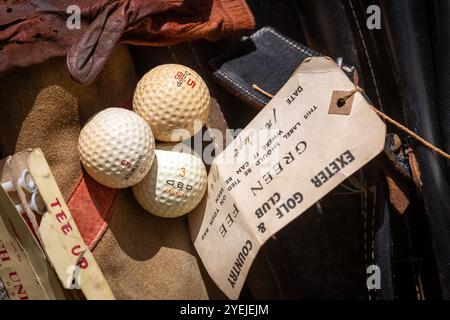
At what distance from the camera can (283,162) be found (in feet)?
3.13

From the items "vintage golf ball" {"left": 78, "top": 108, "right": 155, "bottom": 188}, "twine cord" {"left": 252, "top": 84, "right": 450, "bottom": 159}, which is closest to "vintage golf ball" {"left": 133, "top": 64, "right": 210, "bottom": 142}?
"vintage golf ball" {"left": 78, "top": 108, "right": 155, "bottom": 188}

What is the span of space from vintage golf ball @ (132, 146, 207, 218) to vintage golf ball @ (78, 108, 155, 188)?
32 millimetres

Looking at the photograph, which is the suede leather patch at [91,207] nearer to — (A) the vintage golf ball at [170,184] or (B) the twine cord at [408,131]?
(A) the vintage golf ball at [170,184]

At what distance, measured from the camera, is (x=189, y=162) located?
101 centimetres

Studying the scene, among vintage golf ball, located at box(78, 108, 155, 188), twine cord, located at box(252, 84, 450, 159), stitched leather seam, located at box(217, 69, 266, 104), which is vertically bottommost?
twine cord, located at box(252, 84, 450, 159)

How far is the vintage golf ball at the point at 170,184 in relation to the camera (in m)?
1.00

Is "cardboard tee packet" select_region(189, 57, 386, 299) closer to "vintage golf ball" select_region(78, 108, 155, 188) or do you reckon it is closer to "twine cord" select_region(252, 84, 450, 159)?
"twine cord" select_region(252, 84, 450, 159)

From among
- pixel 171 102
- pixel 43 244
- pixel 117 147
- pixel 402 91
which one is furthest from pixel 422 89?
pixel 43 244

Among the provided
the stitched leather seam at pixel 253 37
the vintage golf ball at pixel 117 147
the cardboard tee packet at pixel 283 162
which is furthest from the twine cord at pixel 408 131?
the vintage golf ball at pixel 117 147

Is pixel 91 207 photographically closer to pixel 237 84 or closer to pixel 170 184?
pixel 170 184

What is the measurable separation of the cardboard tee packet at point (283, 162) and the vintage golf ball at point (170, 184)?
0.16 feet

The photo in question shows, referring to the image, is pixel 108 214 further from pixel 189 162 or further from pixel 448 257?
pixel 448 257

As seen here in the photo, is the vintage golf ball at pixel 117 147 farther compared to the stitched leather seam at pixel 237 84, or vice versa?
the stitched leather seam at pixel 237 84

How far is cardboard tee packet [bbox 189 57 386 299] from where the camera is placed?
89 centimetres
